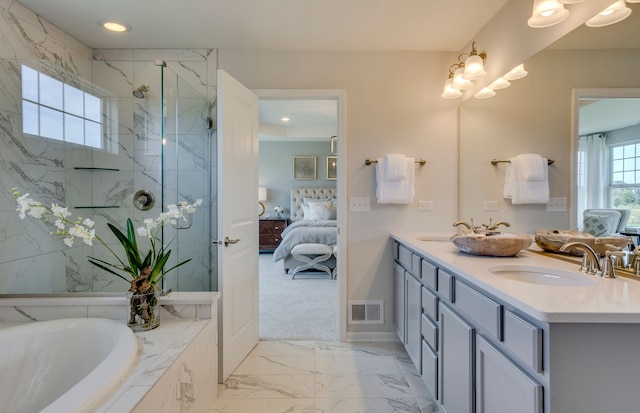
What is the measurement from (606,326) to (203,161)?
2513 millimetres

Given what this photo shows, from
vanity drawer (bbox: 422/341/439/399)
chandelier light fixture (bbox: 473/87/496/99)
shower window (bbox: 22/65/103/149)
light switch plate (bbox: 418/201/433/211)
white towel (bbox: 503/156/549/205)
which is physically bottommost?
vanity drawer (bbox: 422/341/439/399)

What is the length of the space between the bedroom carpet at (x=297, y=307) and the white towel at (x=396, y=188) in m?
1.30

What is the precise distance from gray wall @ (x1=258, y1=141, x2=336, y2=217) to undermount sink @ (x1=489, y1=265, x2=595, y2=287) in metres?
5.63

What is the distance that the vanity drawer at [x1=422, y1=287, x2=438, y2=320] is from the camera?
166cm

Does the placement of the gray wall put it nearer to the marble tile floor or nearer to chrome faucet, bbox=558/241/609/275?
the marble tile floor

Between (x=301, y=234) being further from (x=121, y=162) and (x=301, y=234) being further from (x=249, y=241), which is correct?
(x=121, y=162)

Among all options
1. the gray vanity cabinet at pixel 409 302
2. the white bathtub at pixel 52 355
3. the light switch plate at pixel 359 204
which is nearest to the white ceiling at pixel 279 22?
the light switch plate at pixel 359 204

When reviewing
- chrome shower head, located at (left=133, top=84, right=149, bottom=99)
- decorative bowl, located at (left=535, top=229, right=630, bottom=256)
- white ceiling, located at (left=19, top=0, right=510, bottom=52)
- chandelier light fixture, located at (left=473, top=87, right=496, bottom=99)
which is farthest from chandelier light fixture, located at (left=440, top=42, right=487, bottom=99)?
chrome shower head, located at (left=133, top=84, right=149, bottom=99)

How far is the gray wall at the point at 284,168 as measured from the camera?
693 cm

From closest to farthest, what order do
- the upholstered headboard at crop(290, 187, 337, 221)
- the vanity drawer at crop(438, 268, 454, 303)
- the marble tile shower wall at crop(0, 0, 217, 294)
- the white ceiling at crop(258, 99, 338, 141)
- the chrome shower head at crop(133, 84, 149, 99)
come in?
the vanity drawer at crop(438, 268, 454, 303) < the marble tile shower wall at crop(0, 0, 217, 294) < the chrome shower head at crop(133, 84, 149, 99) < the white ceiling at crop(258, 99, 338, 141) < the upholstered headboard at crop(290, 187, 337, 221)

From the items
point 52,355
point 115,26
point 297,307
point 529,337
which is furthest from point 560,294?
point 115,26

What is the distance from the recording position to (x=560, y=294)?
3.22ft

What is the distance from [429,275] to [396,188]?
3.06 ft

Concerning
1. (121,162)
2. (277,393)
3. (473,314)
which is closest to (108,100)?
(121,162)
